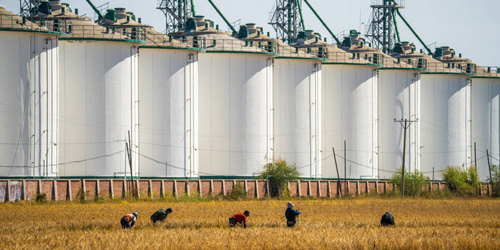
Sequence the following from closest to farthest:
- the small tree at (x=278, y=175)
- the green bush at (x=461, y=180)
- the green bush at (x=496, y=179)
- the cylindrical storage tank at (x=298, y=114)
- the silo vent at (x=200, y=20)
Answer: the small tree at (x=278, y=175) < the cylindrical storage tank at (x=298, y=114) < the silo vent at (x=200, y=20) < the green bush at (x=496, y=179) < the green bush at (x=461, y=180)

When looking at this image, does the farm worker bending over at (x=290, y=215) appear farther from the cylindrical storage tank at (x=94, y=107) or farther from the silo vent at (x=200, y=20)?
the silo vent at (x=200, y=20)

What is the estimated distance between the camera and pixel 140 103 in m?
73.6

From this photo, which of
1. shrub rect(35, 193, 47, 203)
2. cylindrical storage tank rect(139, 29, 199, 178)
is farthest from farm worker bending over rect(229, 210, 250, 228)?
cylindrical storage tank rect(139, 29, 199, 178)

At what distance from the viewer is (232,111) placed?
7944 cm

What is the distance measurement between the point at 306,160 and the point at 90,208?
107 feet

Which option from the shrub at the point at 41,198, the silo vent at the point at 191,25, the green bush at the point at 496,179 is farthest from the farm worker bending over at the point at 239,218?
the green bush at the point at 496,179

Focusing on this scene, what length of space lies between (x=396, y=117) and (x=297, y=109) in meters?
14.8

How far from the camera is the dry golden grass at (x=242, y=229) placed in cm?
3456

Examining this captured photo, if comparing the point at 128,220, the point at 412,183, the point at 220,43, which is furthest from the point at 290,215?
the point at 412,183

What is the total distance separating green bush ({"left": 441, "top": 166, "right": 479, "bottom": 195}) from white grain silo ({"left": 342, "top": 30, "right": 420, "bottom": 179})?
3.65 meters

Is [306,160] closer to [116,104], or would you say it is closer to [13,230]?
[116,104]

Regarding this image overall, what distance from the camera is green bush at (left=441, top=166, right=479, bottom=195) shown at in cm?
9400

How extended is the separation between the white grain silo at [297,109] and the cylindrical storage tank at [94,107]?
17.0m

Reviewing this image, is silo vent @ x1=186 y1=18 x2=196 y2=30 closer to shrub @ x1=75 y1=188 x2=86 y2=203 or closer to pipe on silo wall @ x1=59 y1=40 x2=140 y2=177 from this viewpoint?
pipe on silo wall @ x1=59 y1=40 x2=140 y2=177
